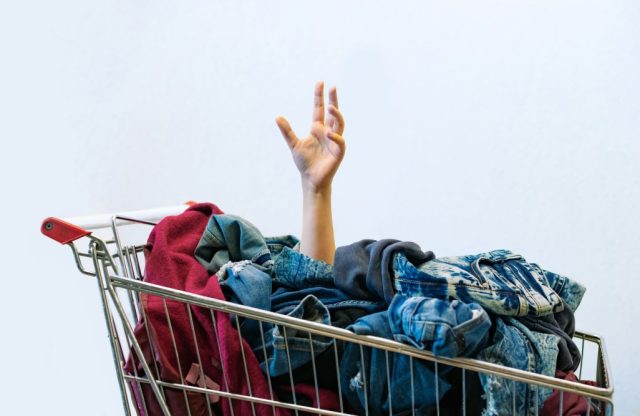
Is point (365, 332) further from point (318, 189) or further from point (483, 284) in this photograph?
point (318, 189)

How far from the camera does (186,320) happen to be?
1.02m

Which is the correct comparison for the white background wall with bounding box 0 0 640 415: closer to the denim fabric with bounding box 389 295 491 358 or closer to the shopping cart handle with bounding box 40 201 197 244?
the shopping cart handle with bounding box 40 201 197 244

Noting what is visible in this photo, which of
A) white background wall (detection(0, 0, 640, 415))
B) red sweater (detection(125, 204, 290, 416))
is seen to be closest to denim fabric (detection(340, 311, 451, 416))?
red sweater (detection(125, 204, 290, 416))

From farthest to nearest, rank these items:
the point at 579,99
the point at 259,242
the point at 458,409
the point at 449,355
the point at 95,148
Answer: the point at 95,148 < the point at 579,99 < the point at 259,242 < the point at 458,409 < the point at 449,355

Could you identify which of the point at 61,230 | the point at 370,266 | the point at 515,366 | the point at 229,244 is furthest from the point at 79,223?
the point at 515,366

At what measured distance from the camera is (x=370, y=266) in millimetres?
Answer: 1056

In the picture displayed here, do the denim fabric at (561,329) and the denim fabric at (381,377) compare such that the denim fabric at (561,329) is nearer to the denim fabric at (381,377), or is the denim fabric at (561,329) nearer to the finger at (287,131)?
the denim fabric at (381,377)

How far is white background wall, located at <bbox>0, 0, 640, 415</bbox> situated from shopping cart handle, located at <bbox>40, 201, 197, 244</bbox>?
0.68 m

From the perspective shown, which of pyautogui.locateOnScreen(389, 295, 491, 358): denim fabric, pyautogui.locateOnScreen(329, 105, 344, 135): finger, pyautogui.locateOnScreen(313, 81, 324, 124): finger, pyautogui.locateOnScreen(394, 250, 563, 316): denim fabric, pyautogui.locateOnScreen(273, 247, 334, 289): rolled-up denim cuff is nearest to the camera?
pyautogui.locateOnScreen(389, 295, 491, 358): denim fabric

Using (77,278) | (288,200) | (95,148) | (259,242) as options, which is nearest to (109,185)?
(95,148)

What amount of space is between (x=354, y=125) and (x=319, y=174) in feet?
2.46

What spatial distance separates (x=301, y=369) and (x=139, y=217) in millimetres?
425

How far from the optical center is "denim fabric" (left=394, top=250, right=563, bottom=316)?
99 centimetres

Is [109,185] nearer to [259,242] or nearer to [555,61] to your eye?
[259,242]
